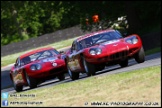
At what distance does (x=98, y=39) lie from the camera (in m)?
17.3

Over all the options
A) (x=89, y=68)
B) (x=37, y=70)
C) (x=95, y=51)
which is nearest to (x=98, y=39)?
(x=95, y=51)

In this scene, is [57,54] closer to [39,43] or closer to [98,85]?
[98,85]

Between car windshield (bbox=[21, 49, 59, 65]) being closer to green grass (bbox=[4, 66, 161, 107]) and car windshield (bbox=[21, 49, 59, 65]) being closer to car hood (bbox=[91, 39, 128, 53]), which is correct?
car hood (bbox=[91, 39, 128, 53])

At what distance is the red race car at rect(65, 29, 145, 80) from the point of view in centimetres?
1617

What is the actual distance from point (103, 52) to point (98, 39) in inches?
46.7

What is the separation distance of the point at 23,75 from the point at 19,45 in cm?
4140

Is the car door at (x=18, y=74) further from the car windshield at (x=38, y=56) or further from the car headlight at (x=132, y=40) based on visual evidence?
the car headlight at (x=132, y=40)

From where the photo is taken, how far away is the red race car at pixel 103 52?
637 inches

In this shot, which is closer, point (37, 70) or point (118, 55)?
point (118, 55)

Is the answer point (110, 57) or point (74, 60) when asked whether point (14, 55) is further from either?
point (110, 57)

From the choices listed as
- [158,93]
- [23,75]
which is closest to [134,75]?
[158,93]

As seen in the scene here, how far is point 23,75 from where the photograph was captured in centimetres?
1842

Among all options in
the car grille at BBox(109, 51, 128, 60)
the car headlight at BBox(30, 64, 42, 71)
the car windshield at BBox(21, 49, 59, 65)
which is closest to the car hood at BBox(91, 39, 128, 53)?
the car grille at BBox(109, 51, 128, 60)

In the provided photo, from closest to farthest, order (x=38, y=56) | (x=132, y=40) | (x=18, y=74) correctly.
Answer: (x=132, y=40)
(x=18, y=74)
(x=38, y=56)
